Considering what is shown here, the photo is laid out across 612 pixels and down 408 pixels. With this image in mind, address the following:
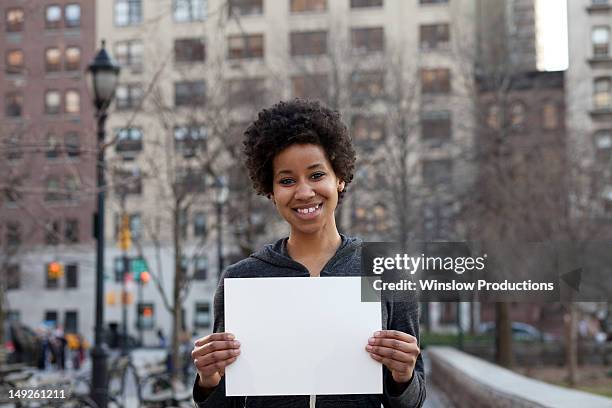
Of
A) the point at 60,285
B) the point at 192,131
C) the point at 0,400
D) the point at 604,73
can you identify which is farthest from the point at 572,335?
the point at 60,285

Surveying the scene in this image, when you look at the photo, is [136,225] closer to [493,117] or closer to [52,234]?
[493,117]

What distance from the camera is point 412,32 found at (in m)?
45.4

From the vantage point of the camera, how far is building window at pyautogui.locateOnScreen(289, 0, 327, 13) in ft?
139

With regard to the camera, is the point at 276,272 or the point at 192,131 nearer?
the point at 276,272

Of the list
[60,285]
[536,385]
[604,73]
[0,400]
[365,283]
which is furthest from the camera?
[60,285]

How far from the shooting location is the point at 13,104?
15.4 m

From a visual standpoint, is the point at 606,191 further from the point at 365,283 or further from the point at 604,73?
the point at 365,283

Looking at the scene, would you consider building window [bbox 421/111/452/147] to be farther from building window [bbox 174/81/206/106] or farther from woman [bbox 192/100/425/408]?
woman [bbox 192/100/425/408]

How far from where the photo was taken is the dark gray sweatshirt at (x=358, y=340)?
298 cm

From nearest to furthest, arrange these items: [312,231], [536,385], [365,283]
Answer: [365,283]
[312,231]
[536,385]

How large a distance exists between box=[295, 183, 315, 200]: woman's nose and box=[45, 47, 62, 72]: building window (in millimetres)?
13145

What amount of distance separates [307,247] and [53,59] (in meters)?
15.2

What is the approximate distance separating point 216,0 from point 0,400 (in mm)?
15565

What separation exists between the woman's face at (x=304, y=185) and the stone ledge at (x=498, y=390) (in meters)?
4.14
